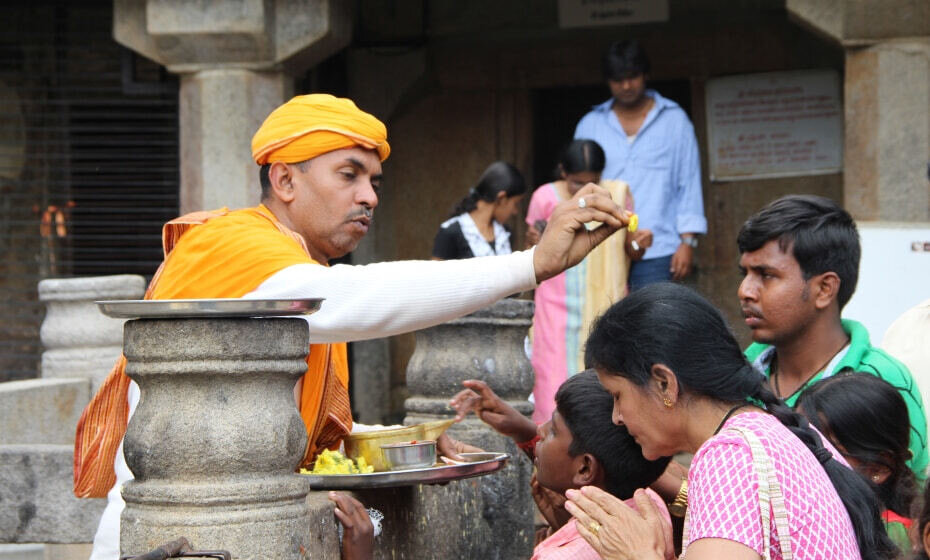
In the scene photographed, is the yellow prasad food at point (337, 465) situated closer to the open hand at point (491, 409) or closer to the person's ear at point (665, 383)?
the open hand at point (491, 409)

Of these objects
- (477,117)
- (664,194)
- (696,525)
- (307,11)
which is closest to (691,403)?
(696,525)

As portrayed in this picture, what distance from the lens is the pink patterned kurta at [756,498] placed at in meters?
2.50

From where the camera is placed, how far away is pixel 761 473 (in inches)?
98.7

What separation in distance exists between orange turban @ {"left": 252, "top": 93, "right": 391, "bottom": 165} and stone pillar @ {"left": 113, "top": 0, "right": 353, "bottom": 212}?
4.79 m

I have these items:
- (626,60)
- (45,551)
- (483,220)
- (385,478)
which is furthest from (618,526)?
(626,60)

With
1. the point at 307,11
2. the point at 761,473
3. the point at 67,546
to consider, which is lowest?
the point at 67,546

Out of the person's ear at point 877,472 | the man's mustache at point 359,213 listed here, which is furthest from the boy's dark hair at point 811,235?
the man's mustache at point 359,213

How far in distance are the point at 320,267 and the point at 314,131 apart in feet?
1.71

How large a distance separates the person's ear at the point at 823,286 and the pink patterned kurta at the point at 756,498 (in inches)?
59.3

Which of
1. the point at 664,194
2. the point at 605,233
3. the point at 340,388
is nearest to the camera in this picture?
the point at 605,233

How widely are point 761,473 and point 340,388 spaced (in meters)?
1.39

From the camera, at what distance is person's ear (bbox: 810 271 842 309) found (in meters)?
4.05

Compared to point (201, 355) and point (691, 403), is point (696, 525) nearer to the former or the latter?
point (691, 403)

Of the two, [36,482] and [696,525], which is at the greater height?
[696,525]
